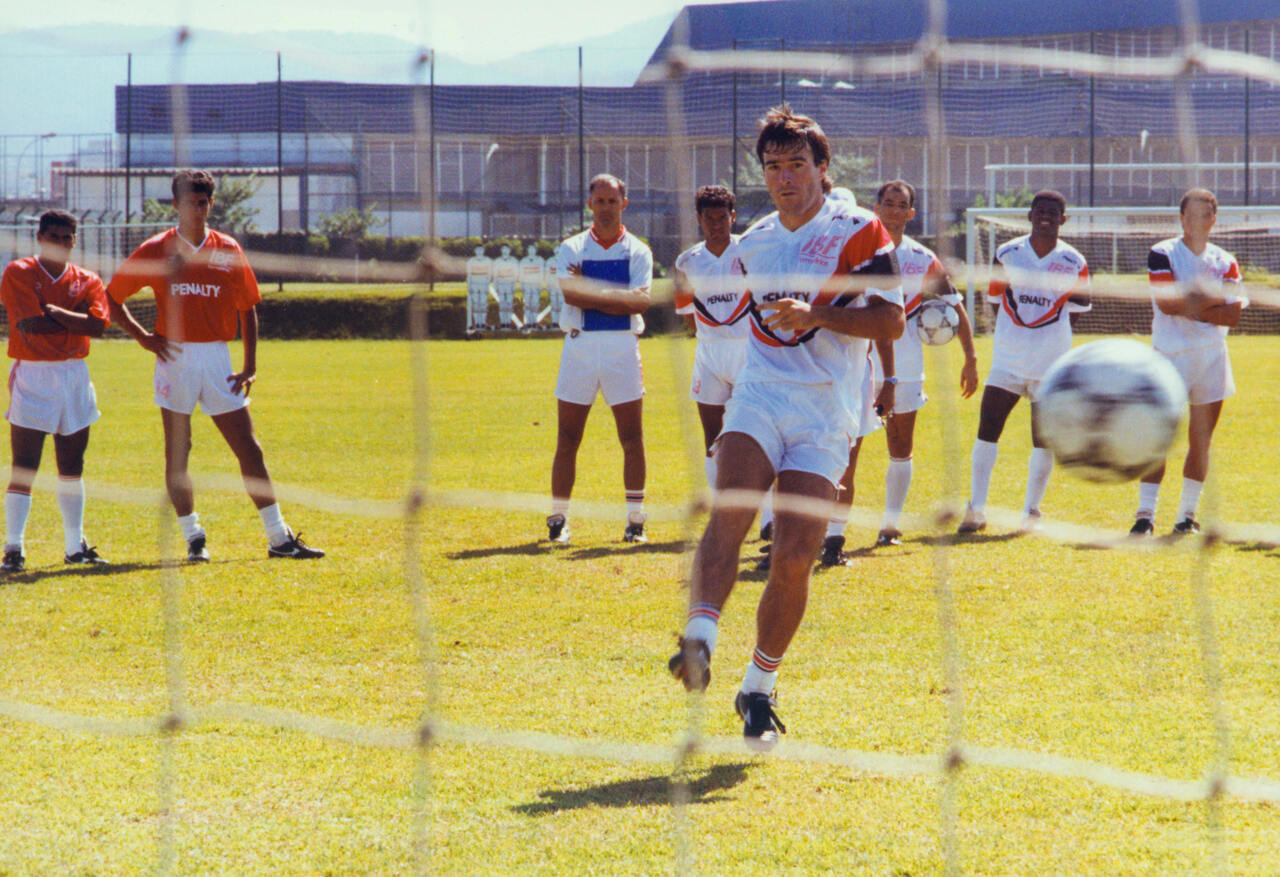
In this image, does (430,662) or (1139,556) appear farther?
(1139,556)

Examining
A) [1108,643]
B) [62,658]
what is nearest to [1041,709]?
[1108,643]

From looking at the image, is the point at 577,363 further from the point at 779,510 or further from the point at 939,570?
the point at 779,510

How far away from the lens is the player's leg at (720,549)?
3213 mm

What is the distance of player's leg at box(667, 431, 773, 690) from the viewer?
3213 millimetres

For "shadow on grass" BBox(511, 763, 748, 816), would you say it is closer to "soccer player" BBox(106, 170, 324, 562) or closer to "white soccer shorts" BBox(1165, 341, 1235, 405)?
"soccer player" BBox(106, 170, 324, 562)

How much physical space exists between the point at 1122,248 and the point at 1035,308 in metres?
19.3

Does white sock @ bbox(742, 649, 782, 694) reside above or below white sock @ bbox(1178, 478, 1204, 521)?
below

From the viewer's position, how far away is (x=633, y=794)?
3414 mm

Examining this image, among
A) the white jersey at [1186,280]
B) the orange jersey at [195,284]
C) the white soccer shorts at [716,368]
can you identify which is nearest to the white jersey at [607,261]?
the white soccer shorts at [716,368]

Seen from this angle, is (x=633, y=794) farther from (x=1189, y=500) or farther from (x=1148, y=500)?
(x=1189, y=500)

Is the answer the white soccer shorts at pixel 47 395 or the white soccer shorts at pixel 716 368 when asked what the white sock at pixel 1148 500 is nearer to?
the white soccer shorts at pixel 716 368

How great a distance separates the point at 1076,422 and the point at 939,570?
2.76 meters

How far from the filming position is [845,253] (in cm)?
394

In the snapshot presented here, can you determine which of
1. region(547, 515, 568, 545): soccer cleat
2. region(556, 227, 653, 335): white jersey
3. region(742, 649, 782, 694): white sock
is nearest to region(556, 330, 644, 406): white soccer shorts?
region(556, 227, 653, 335): white jersey
